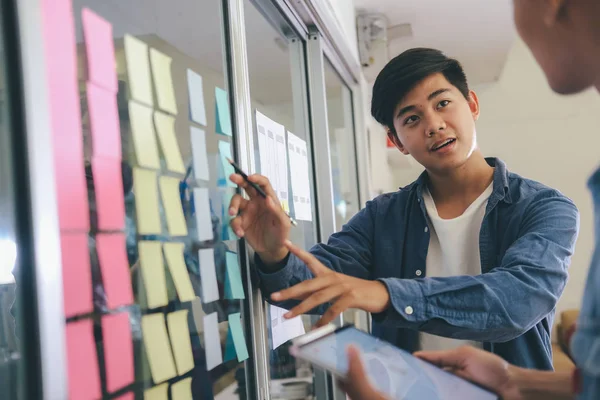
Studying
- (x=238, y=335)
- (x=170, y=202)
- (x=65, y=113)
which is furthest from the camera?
(x=238, y=335)

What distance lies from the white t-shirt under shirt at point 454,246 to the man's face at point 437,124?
0.38 feet

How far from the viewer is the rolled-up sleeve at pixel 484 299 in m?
0.87

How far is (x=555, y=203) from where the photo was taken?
1.00 metres

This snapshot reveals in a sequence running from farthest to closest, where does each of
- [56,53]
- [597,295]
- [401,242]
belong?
[401,242] → [56,53] → [597,295]

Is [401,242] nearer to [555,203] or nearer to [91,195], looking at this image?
[555,203]

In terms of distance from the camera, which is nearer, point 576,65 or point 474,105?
point 576,65

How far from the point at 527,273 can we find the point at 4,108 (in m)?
0.86

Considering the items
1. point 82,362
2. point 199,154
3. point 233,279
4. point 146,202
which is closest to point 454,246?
point 233,279

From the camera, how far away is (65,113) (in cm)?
55

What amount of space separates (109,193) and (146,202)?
9 centimetres

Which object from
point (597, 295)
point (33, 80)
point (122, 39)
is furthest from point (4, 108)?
point (597, 295)

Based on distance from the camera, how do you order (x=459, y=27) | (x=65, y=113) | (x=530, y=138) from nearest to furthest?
1. (x=65, y=113)
2. (x=459, y=27)
3. (x=530, y=138)

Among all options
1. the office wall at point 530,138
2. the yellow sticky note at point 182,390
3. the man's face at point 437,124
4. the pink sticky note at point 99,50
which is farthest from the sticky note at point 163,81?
the office wall at point 530,138

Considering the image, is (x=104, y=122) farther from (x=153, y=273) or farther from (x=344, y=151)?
(x=344, y=151)
